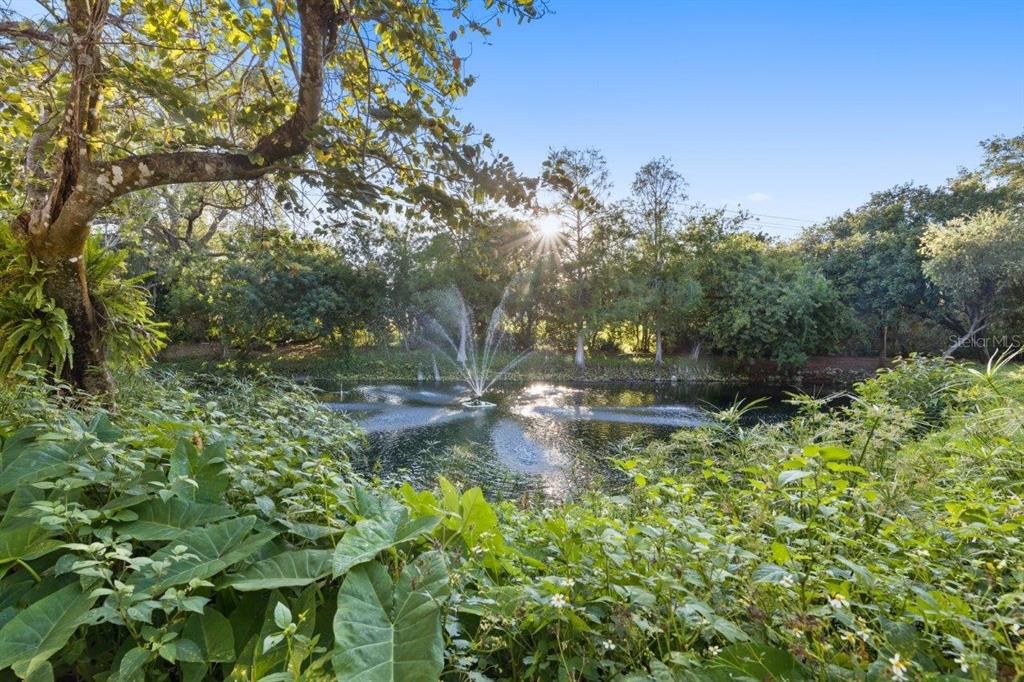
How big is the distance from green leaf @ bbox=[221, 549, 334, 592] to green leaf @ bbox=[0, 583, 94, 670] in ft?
0.87

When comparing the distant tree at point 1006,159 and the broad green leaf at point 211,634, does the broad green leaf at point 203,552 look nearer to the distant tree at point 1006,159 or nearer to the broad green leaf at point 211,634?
the broad green leaf at point 211,634

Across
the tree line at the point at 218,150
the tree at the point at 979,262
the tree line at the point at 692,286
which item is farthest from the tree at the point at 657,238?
the tree line at the point at 218,150

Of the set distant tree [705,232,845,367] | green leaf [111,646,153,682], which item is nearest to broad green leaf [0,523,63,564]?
green leaf [111,646,153,682]

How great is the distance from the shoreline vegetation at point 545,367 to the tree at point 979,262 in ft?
12.5

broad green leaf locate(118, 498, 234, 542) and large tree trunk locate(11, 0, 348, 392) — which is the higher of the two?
large tree trunk locate(11, 0, 348, 392)

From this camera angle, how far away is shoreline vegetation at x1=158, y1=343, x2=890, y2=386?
17.8 meters

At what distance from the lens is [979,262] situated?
1567 centimetres

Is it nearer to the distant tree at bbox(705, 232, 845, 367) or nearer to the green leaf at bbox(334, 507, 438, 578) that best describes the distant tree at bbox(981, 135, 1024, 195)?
the distant tree at bbox(705, 232, 845, 367)

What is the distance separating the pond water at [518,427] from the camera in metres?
6.60

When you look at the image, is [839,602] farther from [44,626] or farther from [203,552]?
[44,626]

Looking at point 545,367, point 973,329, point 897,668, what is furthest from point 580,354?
point 897,668

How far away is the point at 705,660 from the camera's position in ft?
3.29

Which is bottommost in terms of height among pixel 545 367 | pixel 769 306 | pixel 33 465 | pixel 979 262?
pixel 545 367

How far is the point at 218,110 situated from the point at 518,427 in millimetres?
7909
